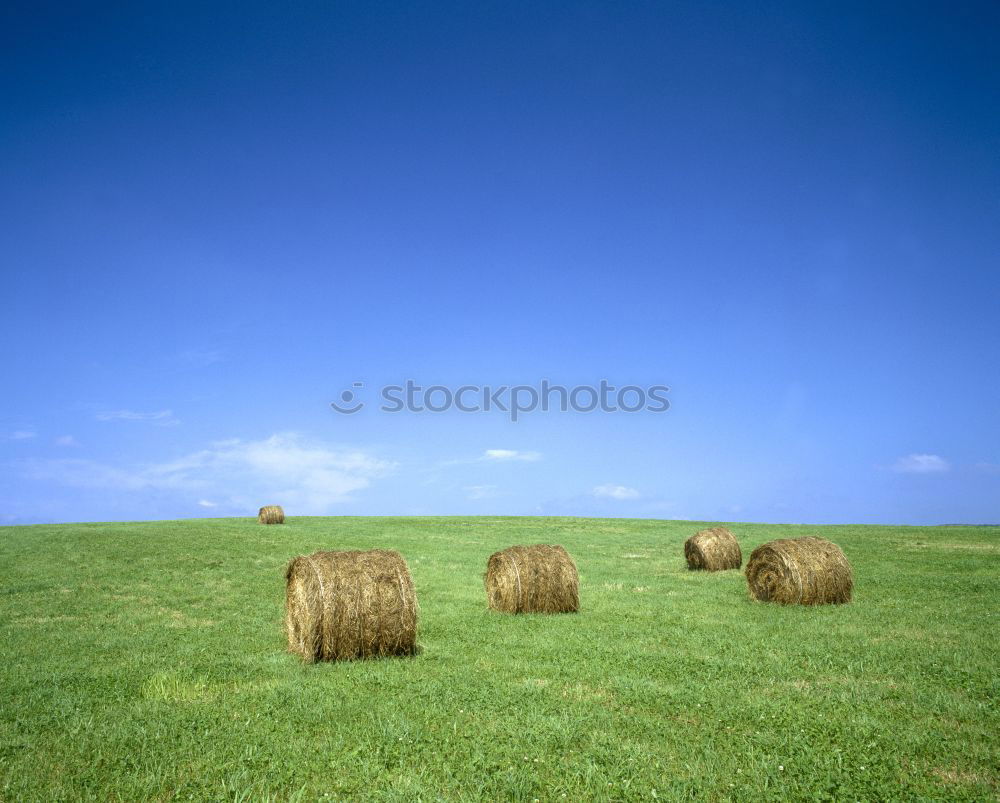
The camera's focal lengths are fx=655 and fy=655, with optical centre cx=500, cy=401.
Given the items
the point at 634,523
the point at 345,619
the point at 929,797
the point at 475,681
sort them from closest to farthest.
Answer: the point at 929,797 < the point at 475,681 < the point at 345,619 < the point at 634,523

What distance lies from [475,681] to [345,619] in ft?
10.2

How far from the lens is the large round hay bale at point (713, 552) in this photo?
25.9m

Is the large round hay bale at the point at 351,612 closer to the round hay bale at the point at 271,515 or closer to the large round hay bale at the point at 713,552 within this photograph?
the large round hay bale at the point at 713,552

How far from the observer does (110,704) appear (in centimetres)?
941

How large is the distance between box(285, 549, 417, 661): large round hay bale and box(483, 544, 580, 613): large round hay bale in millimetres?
4877

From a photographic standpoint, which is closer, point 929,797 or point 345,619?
point 929,797

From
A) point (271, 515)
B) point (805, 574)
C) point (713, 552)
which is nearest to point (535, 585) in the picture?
point (805, 574)

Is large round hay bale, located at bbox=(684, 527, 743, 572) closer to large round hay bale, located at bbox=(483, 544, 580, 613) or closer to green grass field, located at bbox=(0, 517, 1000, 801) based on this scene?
green grass field, located at bbox=(0, 517, 1000, 801)

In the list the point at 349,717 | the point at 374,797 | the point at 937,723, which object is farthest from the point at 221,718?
the point at 937,723

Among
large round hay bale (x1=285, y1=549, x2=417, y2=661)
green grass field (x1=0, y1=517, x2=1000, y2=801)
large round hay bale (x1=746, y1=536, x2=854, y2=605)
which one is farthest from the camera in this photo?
large round hay bale (x1=746, y1=536, x2=854, y2=605)

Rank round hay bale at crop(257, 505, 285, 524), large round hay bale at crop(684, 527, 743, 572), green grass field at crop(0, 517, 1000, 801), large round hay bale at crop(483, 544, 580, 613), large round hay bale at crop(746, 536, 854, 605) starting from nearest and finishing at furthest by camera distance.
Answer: green grass field at crop(0, 517, 1000, 801), large round hay bale at crop(483, 544, 580, 613), large round hay bale at crop(746, 536, 854, 605), large round hay bale at crop(684, 527, 743, 572), round hay bale at crop(257, 505, 285, 524)

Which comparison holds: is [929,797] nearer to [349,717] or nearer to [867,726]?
[867,726]

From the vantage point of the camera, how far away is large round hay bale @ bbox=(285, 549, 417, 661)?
11977mm

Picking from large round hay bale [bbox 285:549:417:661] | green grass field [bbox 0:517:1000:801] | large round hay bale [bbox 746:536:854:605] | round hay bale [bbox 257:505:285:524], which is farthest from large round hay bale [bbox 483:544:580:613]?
round hay bale [bbox 257:505:285:524]
